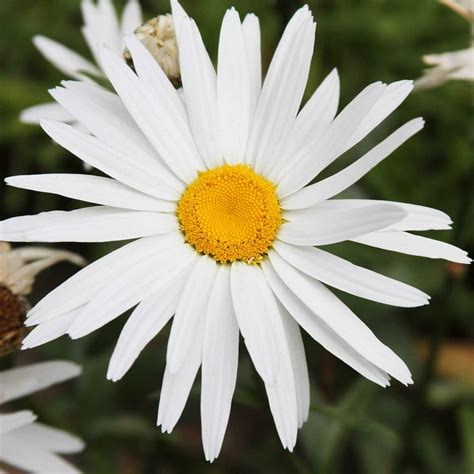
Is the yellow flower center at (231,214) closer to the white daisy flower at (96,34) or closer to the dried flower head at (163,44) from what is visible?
the dried flower head at (163,44)

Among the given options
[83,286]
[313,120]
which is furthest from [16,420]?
[313,120]

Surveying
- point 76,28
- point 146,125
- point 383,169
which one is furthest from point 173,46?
point 76,28

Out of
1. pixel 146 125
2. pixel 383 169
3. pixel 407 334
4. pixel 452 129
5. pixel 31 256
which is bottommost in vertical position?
pixel 407 334

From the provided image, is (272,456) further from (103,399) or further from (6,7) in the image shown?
(6,7)

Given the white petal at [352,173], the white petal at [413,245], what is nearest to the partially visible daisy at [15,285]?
the white petal at [352,173]

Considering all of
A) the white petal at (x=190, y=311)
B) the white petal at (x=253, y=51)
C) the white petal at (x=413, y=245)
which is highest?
the white petal at (x=253, y=51)

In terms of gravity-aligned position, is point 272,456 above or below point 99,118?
below
